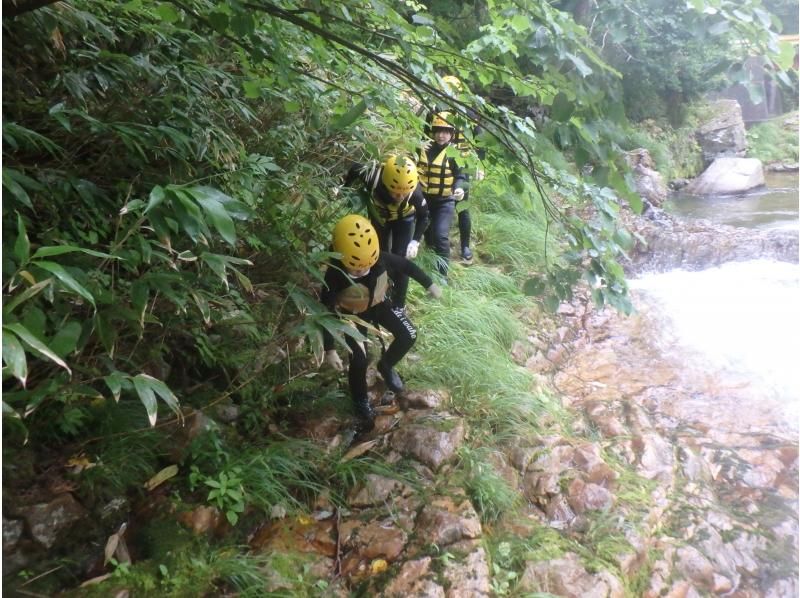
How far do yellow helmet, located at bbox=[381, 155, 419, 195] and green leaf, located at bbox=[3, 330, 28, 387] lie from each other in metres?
2.74

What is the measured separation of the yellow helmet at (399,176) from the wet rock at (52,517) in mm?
2533

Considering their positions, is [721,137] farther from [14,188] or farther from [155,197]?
[14,188]

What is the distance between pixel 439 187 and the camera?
4.92 meters

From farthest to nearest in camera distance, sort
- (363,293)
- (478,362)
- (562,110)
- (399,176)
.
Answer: (478,362)
(399,176)
(363,293)
(562,110)

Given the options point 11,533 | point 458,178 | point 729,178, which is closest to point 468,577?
point 11,533

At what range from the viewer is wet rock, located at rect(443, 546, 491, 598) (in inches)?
93.6

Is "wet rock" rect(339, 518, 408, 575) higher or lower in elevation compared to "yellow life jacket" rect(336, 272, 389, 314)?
lower

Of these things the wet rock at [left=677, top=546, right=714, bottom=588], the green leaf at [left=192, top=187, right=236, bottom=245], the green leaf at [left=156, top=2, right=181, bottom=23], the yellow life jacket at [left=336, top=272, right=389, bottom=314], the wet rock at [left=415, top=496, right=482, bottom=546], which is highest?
the green leaf at [left=156, top=2, right=181, bottom=23]

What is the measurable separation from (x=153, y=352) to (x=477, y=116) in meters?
1.81

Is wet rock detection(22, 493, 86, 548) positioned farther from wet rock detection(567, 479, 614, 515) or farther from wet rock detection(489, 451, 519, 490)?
wet rock detection(567, 479, 614, 515)

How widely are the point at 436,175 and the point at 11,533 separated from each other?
395 cm

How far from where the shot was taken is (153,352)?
2.50 metres

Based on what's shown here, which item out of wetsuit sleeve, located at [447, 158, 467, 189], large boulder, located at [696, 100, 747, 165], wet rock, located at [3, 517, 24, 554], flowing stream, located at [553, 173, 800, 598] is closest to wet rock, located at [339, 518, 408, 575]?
wet rock, located at [3, 517, 24, 554]

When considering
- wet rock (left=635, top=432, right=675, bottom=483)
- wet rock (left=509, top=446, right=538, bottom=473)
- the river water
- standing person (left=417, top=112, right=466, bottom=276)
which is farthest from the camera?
standing person (left=417, top=112, right=466, bottom=276)
